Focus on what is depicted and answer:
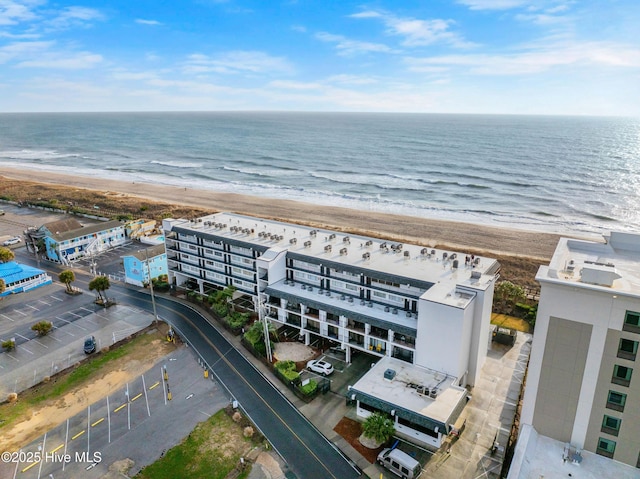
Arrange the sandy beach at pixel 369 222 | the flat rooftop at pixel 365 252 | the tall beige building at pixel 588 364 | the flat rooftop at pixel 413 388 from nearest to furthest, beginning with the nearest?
1. the tall beige building at pixel 588 364
2. the flat rooftop at pixel 413 388
3. the flat rooftop at pixel 365 252
4. the sandy beach at pixel 369 222

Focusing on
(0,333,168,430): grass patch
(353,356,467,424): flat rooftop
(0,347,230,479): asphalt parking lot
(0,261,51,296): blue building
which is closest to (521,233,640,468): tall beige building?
(353,356,467,424): flat rooftop

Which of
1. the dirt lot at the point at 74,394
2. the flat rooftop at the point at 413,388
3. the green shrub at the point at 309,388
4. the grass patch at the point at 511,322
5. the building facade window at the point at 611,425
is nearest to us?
the building facade window at the point at 611,425

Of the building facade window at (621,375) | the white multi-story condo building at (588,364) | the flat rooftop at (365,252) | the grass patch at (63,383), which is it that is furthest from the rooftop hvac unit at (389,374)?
the grass patch at (63,383)

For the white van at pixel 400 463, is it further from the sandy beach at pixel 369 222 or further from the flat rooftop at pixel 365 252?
the sandy beach at pixel 369 222

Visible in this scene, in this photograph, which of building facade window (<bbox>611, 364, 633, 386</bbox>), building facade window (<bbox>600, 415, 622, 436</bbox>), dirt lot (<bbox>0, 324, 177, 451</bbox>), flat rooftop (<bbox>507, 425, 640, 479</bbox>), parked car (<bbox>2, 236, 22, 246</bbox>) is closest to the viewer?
building facade window (<bbox>611, 364, 633, 386</bbox>)

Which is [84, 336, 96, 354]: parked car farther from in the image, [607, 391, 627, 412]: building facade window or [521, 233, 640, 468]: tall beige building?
[607, 391, 627, 412]: building facade window

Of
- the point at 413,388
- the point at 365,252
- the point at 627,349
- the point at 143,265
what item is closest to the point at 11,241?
the point at 143,265
